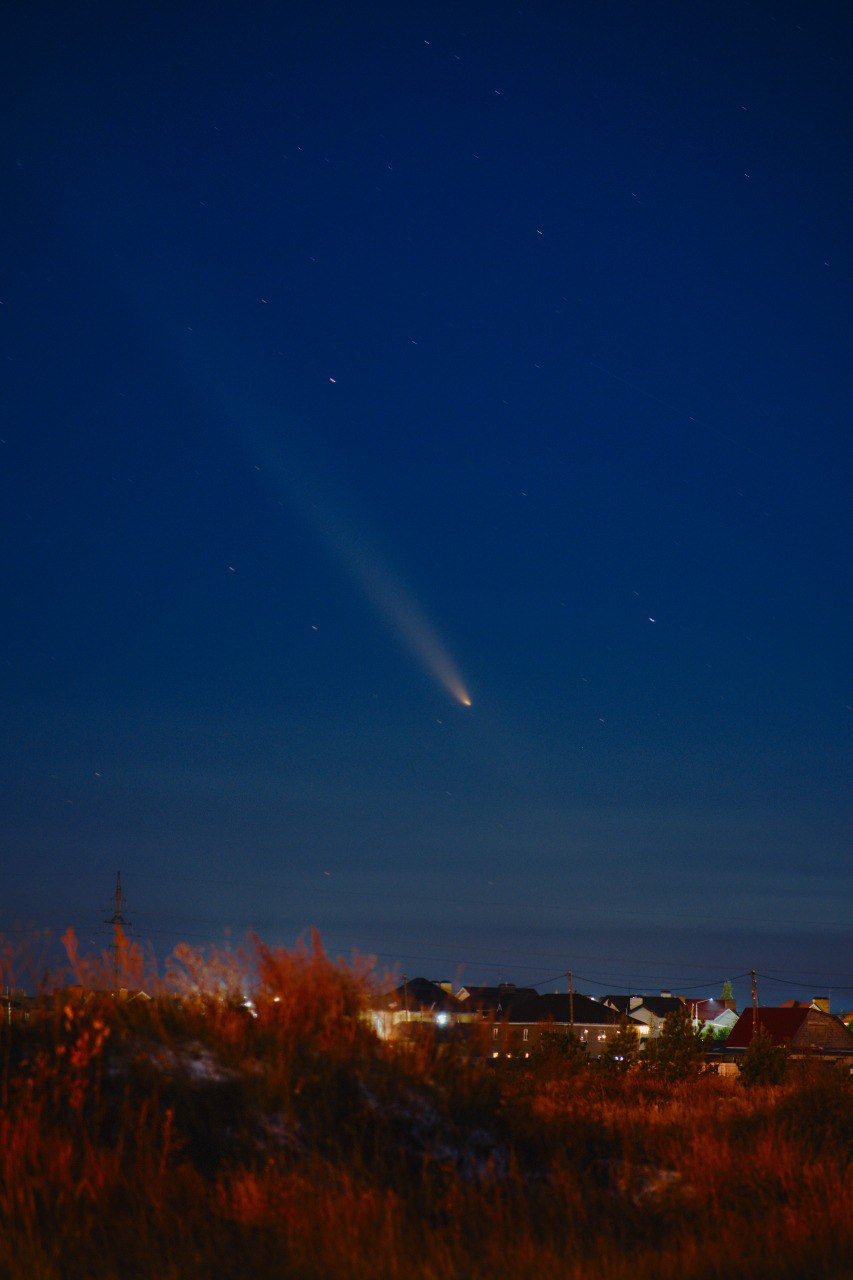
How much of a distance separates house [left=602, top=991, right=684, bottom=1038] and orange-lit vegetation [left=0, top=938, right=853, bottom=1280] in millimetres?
106526

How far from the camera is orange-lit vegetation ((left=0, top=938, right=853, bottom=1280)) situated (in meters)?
7.07

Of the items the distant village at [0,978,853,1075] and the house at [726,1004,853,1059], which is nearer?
the distant village at [0,978,853,1075]

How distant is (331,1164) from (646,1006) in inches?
4722

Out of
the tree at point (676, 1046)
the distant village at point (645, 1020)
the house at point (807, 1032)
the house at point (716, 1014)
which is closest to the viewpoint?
the tree at point (676, 1046)

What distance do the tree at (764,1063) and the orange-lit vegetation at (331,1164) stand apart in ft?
77.0

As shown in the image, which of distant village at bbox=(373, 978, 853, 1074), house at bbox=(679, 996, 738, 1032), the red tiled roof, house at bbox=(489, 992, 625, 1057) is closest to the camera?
distant village at bbox=(373, 978, 853, 1074)

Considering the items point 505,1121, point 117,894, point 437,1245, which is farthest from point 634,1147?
point 117,894

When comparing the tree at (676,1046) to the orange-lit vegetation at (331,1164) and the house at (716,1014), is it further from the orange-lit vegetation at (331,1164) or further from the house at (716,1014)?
the house at (716,1014)

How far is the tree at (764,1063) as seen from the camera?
32625 mm

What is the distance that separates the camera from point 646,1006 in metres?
121

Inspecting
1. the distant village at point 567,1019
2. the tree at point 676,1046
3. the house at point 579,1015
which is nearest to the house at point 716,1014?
the distant village at point 567,1019

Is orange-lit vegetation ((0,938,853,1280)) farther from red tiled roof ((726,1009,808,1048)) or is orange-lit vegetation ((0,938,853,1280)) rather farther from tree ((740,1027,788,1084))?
red tiled roof ((726,1009,808,1048))

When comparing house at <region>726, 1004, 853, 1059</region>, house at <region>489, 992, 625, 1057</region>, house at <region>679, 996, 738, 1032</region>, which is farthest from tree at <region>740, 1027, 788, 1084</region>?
house at <region>679, 996, 738, 1032</region>

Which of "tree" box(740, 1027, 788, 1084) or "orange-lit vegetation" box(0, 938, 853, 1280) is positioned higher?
"orange-lit vegetation" box(0, 938, 853, 1280)
